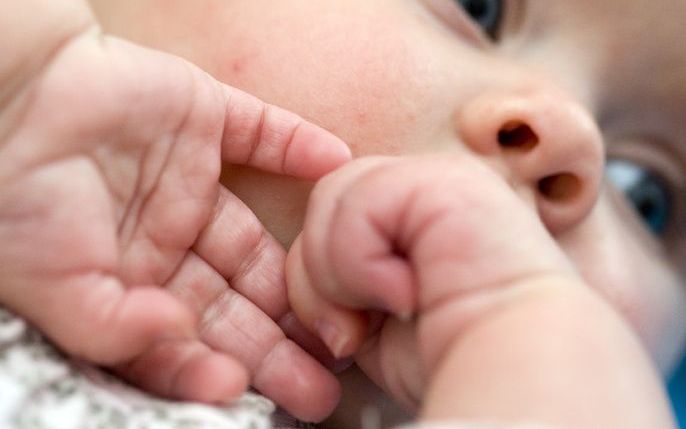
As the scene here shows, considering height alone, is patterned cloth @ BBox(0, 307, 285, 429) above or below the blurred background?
above

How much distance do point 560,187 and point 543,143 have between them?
59mm

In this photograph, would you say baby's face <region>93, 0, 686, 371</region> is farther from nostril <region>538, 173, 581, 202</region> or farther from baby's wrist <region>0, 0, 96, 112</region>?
baby's wrist <region>0, 0, 96, 112</region>

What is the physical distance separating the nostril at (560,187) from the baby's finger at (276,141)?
0.19 metres

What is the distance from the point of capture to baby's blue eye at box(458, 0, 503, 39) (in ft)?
3.05

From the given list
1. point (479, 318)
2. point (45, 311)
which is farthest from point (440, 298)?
point (45, 311)

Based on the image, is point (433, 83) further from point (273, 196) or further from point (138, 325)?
point (138, 325)

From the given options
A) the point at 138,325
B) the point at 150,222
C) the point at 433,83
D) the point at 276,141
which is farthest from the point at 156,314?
the point at 433,83

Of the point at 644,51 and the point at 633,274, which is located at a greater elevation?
the point at 644,51

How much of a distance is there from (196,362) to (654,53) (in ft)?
2.11

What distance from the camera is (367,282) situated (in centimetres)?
57

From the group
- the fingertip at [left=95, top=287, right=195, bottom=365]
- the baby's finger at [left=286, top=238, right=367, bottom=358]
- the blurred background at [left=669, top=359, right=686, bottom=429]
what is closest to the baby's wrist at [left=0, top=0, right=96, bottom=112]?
the fingertip at [left=95, top=287, right=195, bottom=365]

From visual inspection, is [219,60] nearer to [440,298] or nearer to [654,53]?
[440,298]

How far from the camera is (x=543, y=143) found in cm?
73

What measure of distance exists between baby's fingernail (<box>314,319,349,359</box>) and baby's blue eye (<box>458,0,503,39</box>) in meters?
0.44
